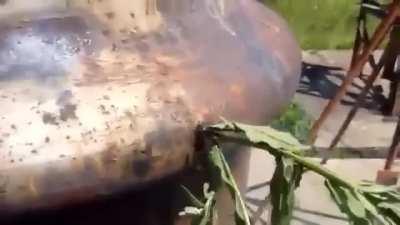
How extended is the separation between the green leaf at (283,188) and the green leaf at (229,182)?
0.03 metres

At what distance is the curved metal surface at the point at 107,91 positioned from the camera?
2.93ft

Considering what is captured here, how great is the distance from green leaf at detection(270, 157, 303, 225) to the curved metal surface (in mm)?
96

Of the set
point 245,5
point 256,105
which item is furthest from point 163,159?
point 245,5

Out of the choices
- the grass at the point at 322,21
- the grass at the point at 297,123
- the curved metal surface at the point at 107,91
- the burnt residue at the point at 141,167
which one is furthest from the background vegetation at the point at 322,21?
the burnt residue at the point at 141,167

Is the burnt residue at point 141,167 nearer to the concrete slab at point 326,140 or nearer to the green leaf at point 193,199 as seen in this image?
the green leaf at point 193,199

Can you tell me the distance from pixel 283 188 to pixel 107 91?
20 cm

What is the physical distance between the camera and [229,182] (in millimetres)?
947

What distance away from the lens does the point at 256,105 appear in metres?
1.05

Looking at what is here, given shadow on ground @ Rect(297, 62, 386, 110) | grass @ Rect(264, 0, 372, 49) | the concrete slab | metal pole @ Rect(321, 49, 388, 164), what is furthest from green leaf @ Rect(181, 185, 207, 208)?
grass @ Rect(264, 0, 372, 49)

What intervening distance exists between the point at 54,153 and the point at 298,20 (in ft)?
12.6

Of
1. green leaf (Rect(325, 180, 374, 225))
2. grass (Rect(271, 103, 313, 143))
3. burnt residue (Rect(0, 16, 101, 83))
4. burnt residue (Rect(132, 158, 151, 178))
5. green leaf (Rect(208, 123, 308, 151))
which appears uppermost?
burnt residue (Rect(0, 16, 101, 83))

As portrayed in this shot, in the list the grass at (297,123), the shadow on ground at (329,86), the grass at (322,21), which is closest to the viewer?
the grass at (297,123)

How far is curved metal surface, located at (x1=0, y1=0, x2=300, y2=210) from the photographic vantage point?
0.89 meters

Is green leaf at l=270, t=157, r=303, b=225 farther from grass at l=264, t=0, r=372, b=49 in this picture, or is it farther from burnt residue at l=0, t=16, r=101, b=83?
grass at l=264, t=0, r=372, b=49
